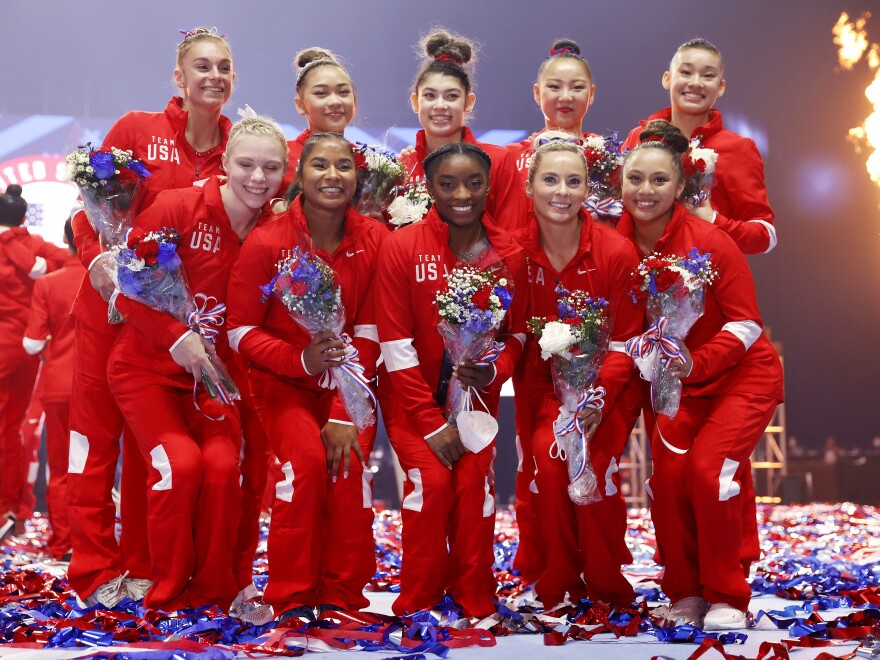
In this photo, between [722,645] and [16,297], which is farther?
[16,297]

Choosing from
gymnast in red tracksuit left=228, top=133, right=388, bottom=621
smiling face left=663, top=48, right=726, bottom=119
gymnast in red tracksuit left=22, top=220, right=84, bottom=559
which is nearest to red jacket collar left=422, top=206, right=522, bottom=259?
gymnast in red tracksuit left=228, top=133, right=388, bottom=621

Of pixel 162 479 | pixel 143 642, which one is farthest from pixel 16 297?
pixel 143 642

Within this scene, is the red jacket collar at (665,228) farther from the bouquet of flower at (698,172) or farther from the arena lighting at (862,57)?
the arena lighting at (862,57)

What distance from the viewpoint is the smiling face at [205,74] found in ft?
14.5

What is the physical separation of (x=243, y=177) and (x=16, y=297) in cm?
438

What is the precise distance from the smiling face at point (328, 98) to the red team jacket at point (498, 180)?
36cm

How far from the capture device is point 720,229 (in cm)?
421

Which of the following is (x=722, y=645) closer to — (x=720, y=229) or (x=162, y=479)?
(x=720, y=229)

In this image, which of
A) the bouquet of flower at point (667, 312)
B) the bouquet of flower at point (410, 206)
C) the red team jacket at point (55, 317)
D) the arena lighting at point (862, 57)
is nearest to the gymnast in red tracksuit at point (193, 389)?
the bouquet of flower at point (410, 206)

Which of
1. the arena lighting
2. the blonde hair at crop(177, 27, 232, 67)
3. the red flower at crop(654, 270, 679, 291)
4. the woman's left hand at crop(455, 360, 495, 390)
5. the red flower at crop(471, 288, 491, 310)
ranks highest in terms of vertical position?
the arena lighting

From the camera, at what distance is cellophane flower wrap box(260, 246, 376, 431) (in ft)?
12.2

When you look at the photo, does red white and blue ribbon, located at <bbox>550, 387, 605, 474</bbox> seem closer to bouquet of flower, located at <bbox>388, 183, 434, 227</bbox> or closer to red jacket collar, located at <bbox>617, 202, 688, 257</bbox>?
red jacket collar, located at <bbox>617, 202, 688, 257</bbox>

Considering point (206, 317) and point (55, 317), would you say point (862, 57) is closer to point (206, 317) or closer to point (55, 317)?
point (55, 317)

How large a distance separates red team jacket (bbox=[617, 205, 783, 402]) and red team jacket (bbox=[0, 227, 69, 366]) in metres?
5.05
